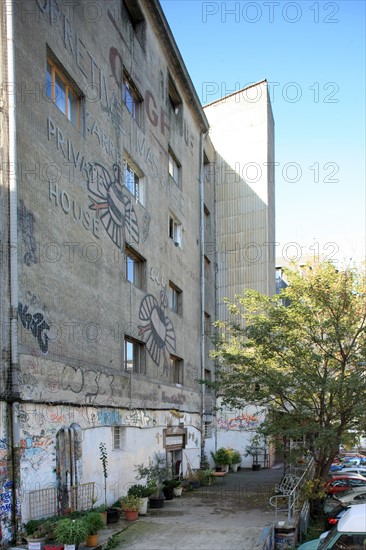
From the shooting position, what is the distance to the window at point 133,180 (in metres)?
21.0

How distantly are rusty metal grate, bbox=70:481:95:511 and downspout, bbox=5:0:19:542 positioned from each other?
8.95ft

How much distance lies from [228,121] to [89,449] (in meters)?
28.0

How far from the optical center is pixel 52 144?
1515cm

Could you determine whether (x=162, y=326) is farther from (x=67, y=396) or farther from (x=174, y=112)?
(x=174, y=112)

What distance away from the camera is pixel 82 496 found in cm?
1525

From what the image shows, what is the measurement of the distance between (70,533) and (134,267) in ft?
38.8

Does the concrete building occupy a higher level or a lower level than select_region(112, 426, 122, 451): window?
higher

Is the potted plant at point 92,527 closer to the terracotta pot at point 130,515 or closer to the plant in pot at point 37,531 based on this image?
the plant in pot at point 37,531

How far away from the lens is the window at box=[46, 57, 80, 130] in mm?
15758

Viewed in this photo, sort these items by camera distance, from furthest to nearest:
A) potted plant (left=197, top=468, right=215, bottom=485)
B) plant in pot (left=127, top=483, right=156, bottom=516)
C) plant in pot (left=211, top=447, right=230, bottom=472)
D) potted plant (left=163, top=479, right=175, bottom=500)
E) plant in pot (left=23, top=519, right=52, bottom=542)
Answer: plant in pot (left=211, top=447, right=230, bottom=472) → potted plant (left=197, top=468, right=215, bottom=485) → potted plant (left=163, top=479, right=175, bottom=500) → plant in pot (left=127, top=483, right=156, bottom=516) → plant in pot (left=23, top=519, right=52, bottom=542)

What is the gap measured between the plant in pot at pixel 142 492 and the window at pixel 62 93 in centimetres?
1180

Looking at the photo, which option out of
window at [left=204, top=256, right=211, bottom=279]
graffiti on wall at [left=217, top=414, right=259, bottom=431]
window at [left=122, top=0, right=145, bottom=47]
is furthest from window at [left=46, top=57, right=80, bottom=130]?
graffiti on wall at [left=217, top=414, right=259, bottom=431]

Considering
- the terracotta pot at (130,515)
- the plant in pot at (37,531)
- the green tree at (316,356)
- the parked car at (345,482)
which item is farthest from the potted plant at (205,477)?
the plant in pot at (37,531)

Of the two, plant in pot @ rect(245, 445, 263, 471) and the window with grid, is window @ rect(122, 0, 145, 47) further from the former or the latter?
plant in pot @ rect(245, 445, 263, 471)
